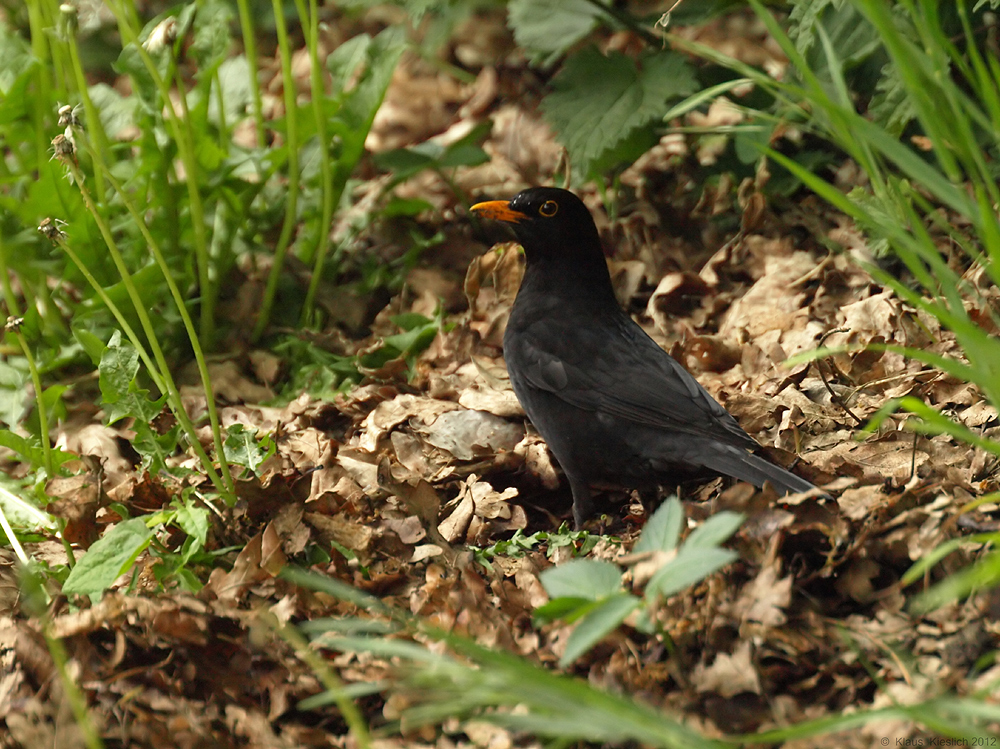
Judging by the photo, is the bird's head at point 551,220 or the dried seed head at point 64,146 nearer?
the dried seed head at point 64,146

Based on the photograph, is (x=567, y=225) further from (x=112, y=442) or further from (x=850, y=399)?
(x=112, y=442)

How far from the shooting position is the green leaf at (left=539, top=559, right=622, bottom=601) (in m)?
1.83

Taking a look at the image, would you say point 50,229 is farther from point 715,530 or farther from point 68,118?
point 715,530

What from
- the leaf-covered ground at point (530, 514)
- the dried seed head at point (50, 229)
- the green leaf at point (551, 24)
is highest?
the green leaf at point (551, 24)

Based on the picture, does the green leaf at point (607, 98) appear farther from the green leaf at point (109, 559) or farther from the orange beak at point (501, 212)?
the green leaf at point (109, 559)

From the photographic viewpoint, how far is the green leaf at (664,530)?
193cm

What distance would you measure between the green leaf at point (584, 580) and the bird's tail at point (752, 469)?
79cm

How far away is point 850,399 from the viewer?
3174 millimetres

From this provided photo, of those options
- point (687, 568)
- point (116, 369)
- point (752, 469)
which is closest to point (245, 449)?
point (116, 369)

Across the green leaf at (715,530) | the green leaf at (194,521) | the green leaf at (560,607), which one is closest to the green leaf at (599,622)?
the green leaf at (560,607)

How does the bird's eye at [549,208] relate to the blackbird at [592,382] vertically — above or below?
above

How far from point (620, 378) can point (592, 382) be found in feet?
0.33

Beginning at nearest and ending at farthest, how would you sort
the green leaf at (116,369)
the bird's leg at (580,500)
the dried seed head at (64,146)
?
the dried seed head at (64,146), the green leaf at (116,369), the bird's leg at (580,500)

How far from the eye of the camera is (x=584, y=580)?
1.86 metres
